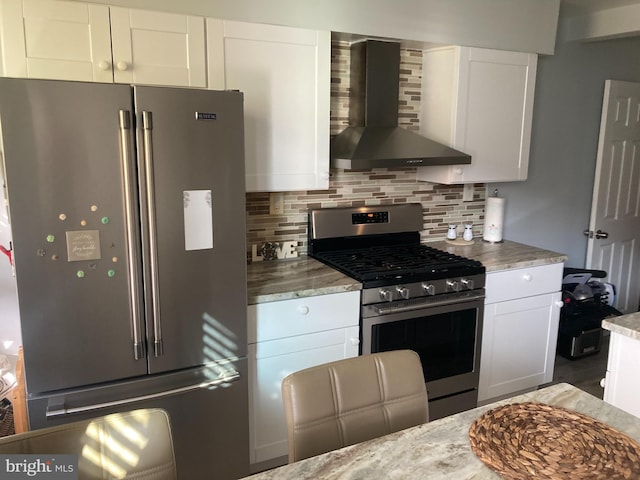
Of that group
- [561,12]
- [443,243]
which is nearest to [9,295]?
[443,243]

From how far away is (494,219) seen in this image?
350 centimetres

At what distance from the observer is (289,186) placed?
2.64 meters

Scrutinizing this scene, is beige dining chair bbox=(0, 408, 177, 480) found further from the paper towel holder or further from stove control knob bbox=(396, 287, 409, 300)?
the paper towel holder

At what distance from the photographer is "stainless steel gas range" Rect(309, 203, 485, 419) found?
8.57 ft

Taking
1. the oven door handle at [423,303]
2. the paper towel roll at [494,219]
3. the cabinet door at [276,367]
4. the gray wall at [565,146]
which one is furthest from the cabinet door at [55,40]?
the gray wall at [565,146]

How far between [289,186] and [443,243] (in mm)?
1292

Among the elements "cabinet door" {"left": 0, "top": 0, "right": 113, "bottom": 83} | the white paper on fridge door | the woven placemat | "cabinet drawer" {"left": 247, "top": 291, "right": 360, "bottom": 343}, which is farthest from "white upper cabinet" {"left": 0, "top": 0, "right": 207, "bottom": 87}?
the woven placemat

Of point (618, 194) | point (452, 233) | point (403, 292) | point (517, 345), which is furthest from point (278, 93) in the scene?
point (618, 194)

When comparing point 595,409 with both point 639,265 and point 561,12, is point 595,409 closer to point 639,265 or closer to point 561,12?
point 561,12

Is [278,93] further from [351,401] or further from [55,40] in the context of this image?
[351,401]

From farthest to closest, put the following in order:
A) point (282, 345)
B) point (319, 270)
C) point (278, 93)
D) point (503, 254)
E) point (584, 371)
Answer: point (584, 371) → point (503, 254) → point (319, 270) → point (278, 93) → point (282, 345)

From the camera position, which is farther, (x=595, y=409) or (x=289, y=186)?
(x=289, y=186)

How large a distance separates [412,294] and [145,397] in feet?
4.38

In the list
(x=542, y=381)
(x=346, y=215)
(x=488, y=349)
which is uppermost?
(x=346, y=215)
